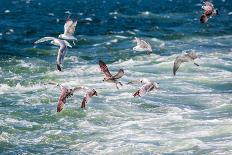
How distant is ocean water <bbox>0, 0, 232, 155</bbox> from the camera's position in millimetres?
19047

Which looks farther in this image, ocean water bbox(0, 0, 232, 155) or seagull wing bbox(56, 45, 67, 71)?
ocean water bbox(0, 0, 232, 155)

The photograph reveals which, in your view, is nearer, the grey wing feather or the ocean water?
the grey wing feather

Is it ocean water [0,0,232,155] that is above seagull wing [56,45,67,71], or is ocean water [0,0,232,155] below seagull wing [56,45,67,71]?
below

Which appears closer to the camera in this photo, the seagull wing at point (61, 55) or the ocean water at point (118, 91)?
the seagull wing at point (61, 55)

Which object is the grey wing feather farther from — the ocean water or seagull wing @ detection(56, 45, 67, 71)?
the ocean water

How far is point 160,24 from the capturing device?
165 ft

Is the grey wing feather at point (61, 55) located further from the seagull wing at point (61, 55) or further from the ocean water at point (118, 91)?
the ocean water at point (118, 91)

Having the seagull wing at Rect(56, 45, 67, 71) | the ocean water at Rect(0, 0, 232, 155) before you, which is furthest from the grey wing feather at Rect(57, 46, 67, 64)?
the ocean water at Rect(0, 0, 232, 155)

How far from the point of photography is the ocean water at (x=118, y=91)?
19047 millimetres

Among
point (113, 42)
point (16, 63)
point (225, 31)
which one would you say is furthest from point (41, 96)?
point (225, 31)

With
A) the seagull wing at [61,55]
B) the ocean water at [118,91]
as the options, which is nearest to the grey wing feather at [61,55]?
the seagull wing at [61,55]

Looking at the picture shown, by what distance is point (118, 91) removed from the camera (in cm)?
2639

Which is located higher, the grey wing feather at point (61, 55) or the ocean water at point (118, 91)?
the grey wing feather at point (61, 55)

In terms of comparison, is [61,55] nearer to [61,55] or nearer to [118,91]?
[61,55]
